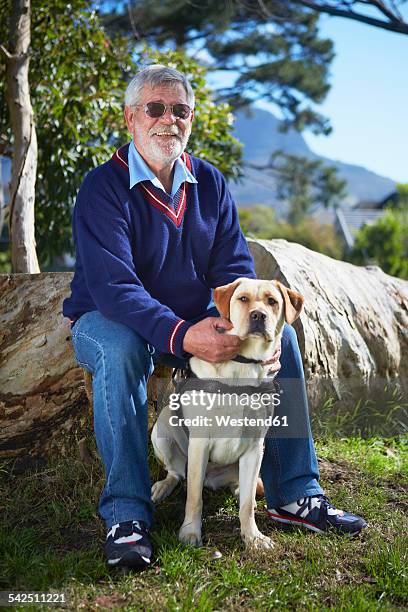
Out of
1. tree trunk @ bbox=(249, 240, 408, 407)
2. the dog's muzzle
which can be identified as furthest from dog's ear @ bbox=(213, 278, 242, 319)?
tree trunk @ bbox=(249, 240, 408, 407)

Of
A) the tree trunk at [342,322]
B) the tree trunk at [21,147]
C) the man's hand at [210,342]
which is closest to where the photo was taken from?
the man's hand at [210,342]

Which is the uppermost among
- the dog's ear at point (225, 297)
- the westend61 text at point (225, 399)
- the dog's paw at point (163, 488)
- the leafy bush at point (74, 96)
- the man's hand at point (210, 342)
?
the leafy bush at point (74, 96)

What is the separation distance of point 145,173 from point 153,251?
1.12 ft

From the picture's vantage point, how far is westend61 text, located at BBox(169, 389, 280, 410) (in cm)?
274

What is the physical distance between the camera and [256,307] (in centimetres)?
267

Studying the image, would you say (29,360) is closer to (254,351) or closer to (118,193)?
(118,193)

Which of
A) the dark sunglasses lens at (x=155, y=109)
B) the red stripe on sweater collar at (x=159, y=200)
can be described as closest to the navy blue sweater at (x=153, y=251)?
the red stripe on sweater collar at (x=159, y=200)

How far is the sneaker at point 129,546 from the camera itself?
250 centimetres

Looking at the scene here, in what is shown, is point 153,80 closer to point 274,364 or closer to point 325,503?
point 274,364

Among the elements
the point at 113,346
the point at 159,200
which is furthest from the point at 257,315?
the point at 159,200

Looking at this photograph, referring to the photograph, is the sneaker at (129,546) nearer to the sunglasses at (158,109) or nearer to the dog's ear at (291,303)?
the dog's ear at (291,303)

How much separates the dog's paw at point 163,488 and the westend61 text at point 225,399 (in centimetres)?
48

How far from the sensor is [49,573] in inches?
101

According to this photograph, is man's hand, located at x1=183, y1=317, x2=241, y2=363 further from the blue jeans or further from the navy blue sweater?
the blue jeans
